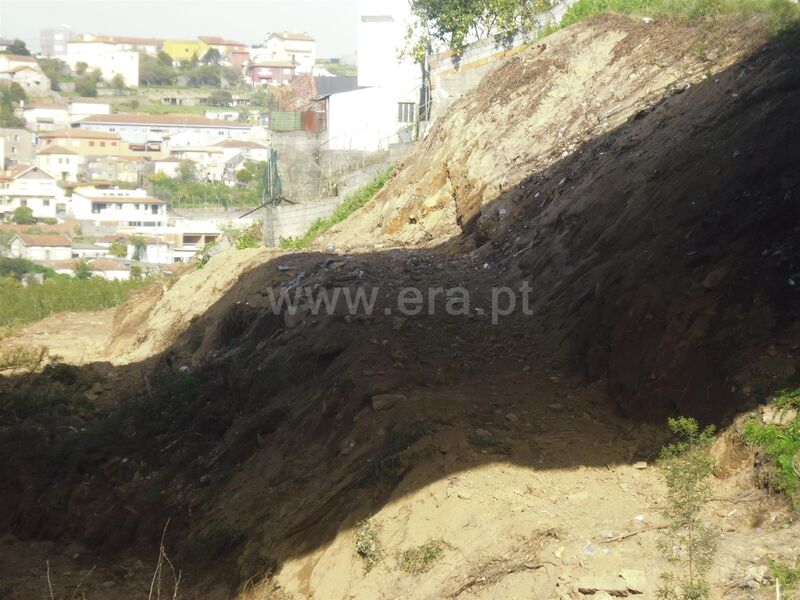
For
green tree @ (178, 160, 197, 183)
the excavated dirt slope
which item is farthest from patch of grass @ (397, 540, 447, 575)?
green tree @ (178, 160, 197, 183)

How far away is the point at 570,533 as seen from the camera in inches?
250

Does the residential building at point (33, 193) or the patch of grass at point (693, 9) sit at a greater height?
the patch of grass at point (693, 9)

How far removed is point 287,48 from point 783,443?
154096 mm

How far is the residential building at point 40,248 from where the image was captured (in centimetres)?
5054

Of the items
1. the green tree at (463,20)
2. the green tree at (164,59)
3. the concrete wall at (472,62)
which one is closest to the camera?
the concrete wall at (472,62)

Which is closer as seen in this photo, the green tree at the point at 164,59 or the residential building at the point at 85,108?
the residential building at the point at 85,108

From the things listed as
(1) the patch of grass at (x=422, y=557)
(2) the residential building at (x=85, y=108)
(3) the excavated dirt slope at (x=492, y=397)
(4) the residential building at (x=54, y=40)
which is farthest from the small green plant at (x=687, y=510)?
(4) the residential building at (x=54, y=40)

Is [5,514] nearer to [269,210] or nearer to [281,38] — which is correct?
[269,210]

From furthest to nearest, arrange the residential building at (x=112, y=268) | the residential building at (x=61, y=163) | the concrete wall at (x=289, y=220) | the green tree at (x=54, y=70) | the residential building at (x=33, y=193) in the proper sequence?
the green tree at (x=54, y=70)
the residential building at (x=61, y=163)
the residential building at (x=33, y=193)
the residential building at (x=112, y=268)
the concrete wall at (x=289, y=220)

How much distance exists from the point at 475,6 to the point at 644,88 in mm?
10287

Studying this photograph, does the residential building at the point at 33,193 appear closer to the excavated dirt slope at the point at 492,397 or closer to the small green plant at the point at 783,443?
the excavated dirt slope at the point at 492,397

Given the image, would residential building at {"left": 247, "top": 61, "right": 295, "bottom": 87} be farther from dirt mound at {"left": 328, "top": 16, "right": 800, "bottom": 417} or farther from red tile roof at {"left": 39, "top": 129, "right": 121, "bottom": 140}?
dirt mound at {"left": 328, "top": 16, "right": 800, "bottom": 417}

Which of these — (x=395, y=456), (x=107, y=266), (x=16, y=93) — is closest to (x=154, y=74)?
(x=16, y=93)

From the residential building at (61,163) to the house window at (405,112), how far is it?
213 feet
